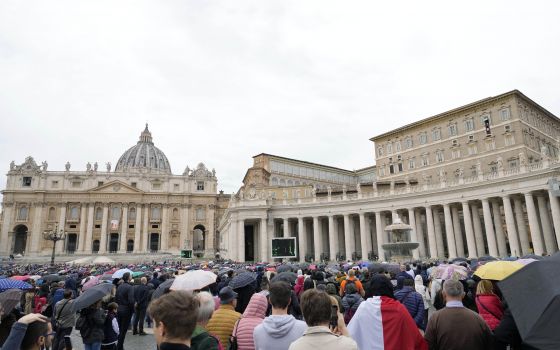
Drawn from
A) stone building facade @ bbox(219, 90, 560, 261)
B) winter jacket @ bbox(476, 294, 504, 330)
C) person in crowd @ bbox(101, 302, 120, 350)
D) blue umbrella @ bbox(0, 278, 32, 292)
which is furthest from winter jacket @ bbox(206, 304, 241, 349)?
stone building facade @ bbox(219, 90, 560, 261)

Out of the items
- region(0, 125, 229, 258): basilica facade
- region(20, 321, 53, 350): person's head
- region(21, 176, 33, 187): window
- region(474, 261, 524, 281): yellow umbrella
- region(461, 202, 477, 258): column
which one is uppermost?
region(21, 176, 33, 187): window

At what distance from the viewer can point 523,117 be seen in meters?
51.5

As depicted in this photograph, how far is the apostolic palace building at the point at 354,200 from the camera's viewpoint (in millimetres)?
40188

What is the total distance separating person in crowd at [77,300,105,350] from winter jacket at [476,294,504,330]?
6615mm

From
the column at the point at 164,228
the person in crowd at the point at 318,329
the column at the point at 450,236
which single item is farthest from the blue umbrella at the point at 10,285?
the column at the point at 164,228

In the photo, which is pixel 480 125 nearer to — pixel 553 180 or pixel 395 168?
pixel 395 168

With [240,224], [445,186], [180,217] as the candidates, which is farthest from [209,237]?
[445,186]

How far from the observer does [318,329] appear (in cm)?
338

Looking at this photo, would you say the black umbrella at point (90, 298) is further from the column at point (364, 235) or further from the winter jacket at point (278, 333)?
the column at point (364, 235)

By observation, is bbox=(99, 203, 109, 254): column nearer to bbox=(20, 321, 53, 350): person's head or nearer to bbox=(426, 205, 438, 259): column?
bbox=(426, 205, 438, 259): column

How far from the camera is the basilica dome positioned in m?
125

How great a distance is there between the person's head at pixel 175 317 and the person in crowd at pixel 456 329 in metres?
3.16

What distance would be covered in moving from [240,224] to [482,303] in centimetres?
4720

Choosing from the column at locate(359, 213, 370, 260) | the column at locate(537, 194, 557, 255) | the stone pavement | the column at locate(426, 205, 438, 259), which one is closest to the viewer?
the stone pavement
